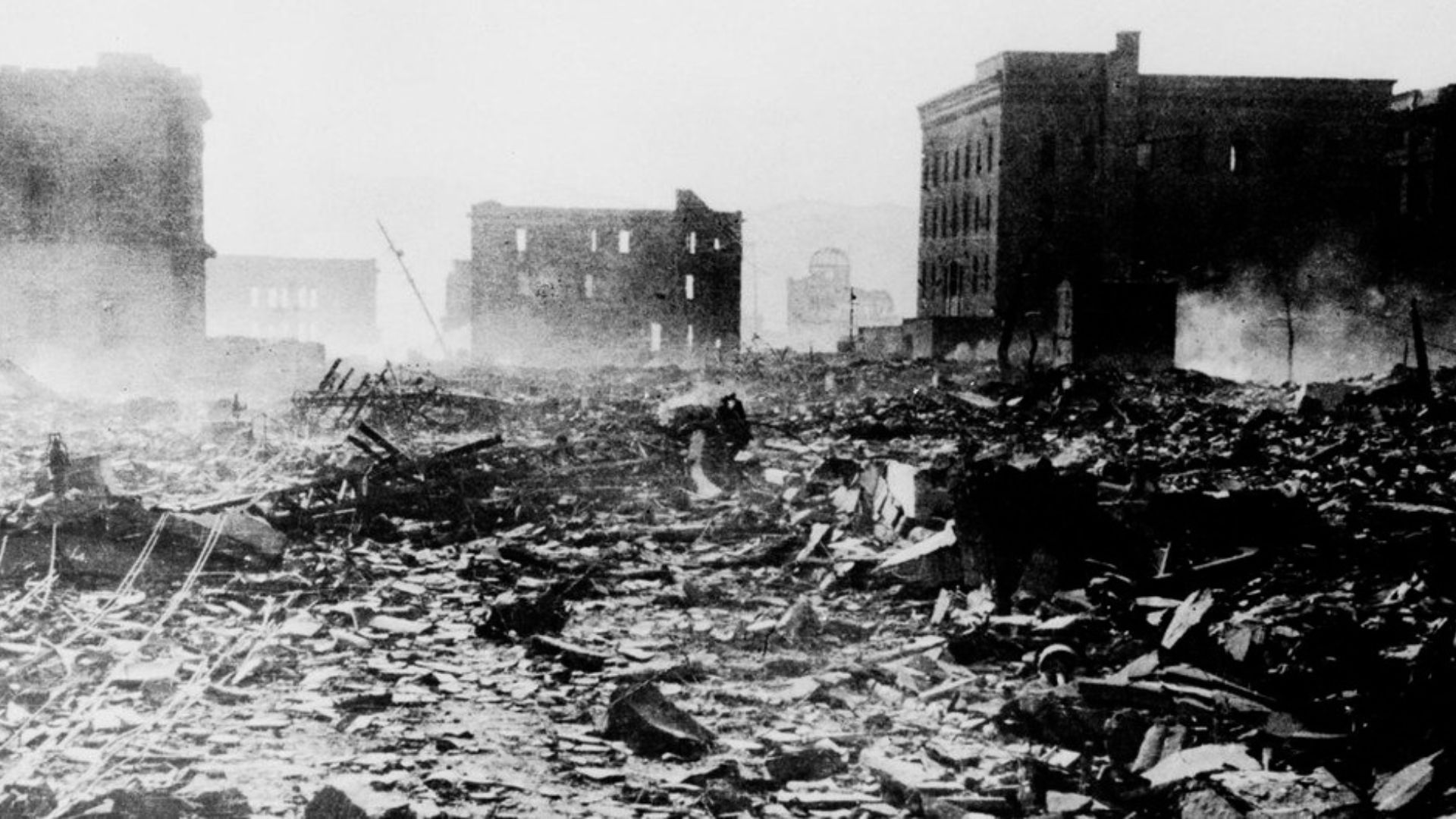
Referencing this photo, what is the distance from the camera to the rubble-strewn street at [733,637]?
194 inches

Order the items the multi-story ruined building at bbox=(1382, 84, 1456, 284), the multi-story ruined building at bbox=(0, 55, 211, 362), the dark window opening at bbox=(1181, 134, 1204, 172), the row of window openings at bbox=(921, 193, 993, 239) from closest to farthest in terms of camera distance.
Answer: the multi-story ruined building at bbox=(1382, 84, 1456, 284) < the multi-story ruined building at bbox=(0, 55, 211, 362) < the dark window opening at bbox=(1181, 134, 1204, 172) < the row of window openings at bbox=(921, 193, 993, 239)

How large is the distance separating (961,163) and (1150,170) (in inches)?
288

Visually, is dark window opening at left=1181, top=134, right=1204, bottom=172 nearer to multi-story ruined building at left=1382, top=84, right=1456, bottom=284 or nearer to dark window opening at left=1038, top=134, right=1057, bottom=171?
dark window opening at left=1038, top=134, right=1057, bottom=171

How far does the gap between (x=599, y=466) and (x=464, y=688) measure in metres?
8.01

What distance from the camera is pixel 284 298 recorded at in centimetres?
6419

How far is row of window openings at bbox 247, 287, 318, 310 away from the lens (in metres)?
63.9

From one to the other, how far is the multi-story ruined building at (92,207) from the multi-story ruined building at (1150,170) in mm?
25345

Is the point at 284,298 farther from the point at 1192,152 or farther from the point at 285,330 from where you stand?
the point at 1192,152

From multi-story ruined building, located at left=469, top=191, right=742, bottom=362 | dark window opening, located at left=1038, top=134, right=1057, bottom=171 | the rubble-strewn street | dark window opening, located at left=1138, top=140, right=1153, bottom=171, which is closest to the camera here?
the rubble-strewn street

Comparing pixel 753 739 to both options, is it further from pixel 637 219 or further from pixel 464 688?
pixel 637 219

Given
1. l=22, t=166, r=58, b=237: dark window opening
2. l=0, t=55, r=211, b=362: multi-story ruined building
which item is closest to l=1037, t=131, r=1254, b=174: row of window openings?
l=0, t=55, r=211, b=362: multi-story ruined building

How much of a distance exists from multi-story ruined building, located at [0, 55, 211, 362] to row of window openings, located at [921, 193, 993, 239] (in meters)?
28.4

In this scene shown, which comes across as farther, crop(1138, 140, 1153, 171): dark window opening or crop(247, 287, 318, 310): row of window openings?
crop(247, 287, 318, 310): row of window openings

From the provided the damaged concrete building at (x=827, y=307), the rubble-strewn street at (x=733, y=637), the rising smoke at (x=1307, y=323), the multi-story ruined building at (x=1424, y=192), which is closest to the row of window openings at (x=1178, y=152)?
the rising smoke at (x=1307, y=323)
